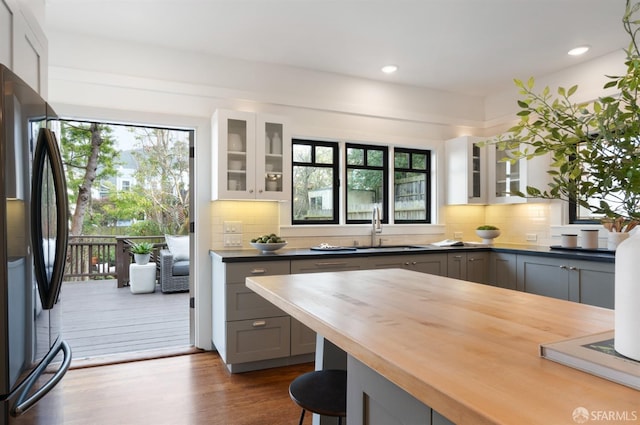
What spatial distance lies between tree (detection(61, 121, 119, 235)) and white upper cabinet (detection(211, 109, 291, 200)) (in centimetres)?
553

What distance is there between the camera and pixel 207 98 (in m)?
3.72

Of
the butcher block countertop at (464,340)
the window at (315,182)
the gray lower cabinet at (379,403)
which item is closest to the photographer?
the butcher block countertop at (464,340)

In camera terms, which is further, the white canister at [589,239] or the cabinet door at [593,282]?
the white canister at [589,239]

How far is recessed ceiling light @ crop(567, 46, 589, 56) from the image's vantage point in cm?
361

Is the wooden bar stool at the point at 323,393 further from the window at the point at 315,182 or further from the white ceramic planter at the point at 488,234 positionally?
the white ceramic planter at the point at 488,234

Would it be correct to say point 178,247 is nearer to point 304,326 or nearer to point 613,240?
point 304,326

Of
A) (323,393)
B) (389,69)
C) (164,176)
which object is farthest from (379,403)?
(164,176)

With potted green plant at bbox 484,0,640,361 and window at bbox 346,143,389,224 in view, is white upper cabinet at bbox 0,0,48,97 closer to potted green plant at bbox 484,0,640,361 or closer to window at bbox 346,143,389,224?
potted green plant at bbox 484,0,640,361

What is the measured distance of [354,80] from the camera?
14.2 feet

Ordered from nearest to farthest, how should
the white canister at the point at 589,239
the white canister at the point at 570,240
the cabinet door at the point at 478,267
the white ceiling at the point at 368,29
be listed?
the white ceiling at the point at 368,29, the white canister at the point at 589,239, the white canister at the point at 570,240, the cabinet door at the point at 478,267

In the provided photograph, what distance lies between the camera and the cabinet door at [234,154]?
3.46m

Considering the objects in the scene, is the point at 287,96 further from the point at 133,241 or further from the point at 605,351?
the point at 133,241

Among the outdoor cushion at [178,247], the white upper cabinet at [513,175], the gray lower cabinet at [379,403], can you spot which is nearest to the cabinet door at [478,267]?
the white upper cabinet at [513,175]

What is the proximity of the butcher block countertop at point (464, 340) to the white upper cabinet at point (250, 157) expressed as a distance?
193 cm
